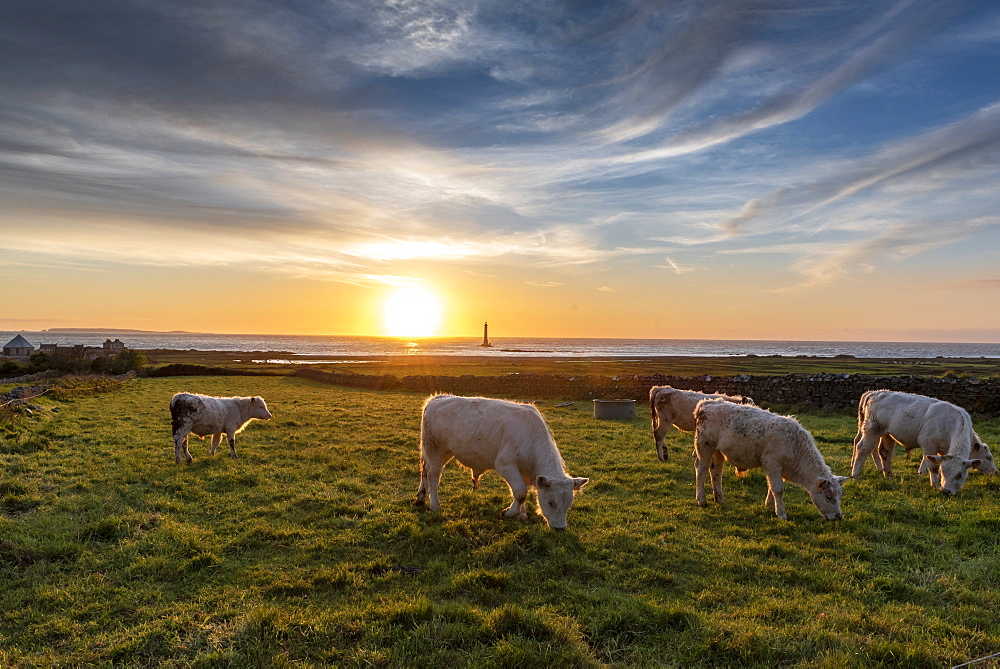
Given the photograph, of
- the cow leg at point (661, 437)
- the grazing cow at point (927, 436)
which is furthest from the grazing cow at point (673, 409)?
the grazing cow at point (927, 436)

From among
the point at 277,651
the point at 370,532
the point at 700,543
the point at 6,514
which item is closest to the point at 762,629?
the point at 700,543

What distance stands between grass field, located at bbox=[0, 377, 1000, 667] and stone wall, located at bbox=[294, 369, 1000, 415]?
12.8 m

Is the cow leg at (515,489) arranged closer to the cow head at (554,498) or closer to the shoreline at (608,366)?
the cow head at (554,498)

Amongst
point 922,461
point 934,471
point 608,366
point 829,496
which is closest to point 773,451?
point 829,496

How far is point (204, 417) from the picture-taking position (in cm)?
1310

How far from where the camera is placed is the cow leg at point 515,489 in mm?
8320

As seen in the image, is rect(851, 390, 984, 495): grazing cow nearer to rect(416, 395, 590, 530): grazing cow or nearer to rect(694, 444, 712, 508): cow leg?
rect(694, 444, 712, 508): cow leg

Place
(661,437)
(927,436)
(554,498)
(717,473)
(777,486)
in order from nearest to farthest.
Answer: (554,498) → (777,486) → (717,473) → (927,436) → (661,437)

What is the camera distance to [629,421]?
20.5 meters

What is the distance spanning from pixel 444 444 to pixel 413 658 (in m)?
4.35

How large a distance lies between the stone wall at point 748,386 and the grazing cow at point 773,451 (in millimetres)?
16341

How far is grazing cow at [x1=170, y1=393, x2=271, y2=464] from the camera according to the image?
12.7 meters

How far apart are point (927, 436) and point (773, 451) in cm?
469

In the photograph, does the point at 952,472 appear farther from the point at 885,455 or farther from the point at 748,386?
the point at 748,386
